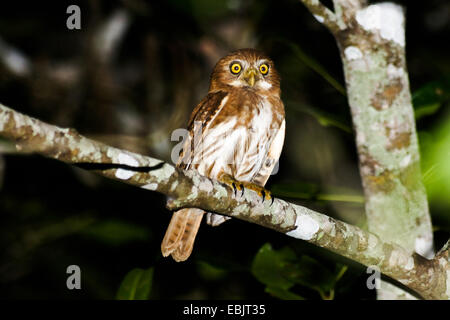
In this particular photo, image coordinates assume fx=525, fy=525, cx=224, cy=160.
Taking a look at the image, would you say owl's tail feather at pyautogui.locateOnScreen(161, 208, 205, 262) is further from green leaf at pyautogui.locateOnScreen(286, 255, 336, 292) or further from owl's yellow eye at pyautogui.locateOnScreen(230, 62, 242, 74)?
owl's yellow eye at pyautogui.locateOnScreen(230, 62, 242, 74)

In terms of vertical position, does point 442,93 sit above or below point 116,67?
below

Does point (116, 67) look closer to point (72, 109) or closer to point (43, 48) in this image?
point (43, 48)

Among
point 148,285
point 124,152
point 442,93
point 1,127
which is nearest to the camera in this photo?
point 1,127

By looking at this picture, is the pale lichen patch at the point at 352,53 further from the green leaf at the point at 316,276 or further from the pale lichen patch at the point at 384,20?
the green leaf at the point at 316,276

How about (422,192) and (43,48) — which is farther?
(43,48)

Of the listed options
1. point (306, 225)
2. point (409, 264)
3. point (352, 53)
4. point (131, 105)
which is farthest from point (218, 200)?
point (131, 105)
